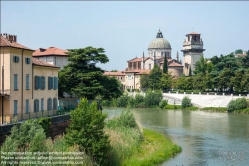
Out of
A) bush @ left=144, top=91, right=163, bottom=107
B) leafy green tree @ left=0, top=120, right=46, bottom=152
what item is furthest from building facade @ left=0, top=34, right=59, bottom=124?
bush @ left=144, top=91, right=163, bottom=107

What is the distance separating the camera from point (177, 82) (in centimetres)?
7131

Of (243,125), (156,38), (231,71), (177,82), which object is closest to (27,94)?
(243,125)

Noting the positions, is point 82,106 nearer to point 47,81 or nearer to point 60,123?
point 60,123

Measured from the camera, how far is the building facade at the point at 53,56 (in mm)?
34562

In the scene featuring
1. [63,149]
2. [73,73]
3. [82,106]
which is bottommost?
[63,149]

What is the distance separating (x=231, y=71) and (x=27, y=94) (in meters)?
42.6

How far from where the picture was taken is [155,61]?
323ft

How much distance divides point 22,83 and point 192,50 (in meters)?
70.1

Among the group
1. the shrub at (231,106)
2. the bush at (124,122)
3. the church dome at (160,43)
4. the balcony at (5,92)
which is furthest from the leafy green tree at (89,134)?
the church dome at (160,43)

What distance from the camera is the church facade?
283 feet

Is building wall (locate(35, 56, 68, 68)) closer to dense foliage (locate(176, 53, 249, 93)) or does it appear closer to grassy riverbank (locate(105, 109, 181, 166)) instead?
grassy riverbank (locate(105, 109, 181, 166))

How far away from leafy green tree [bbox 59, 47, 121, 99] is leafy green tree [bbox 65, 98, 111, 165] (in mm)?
13268

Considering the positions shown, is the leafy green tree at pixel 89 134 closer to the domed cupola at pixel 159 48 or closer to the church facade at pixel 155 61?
the church facade at pixel 155 61

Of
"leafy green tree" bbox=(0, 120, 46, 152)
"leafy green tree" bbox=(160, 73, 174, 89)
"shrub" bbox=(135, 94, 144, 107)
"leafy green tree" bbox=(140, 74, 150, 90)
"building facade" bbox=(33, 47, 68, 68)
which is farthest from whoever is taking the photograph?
"leafy green tree" bbox=(140, 74, 150, 90)
